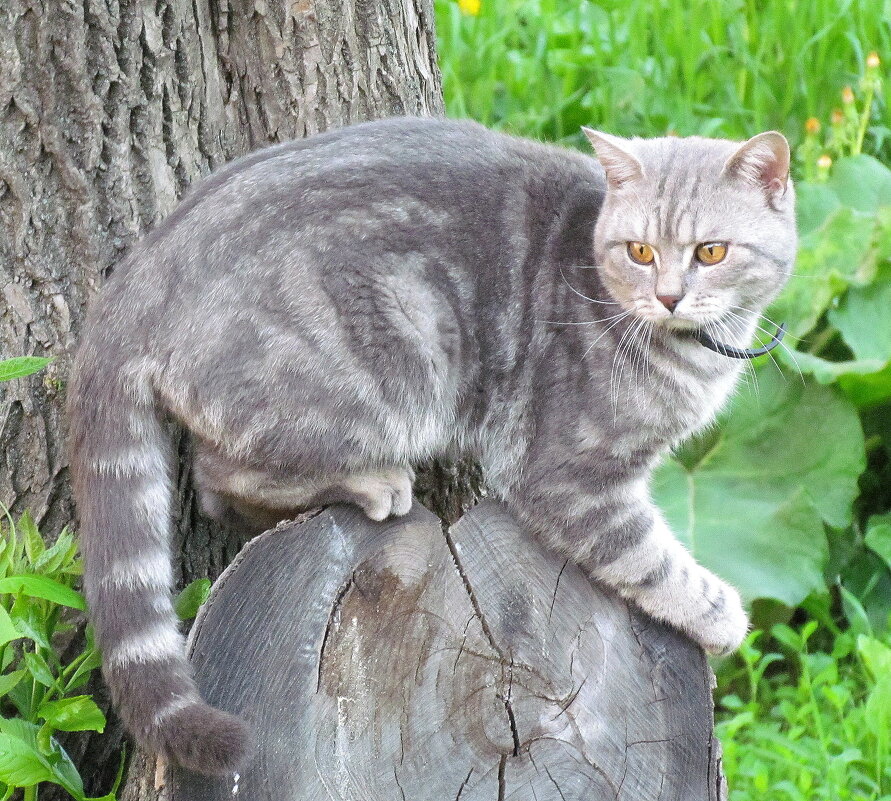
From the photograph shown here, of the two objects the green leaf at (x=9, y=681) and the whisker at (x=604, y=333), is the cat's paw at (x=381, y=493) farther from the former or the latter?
the green leaf at (x=9, y=681)

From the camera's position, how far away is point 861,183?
3.25 metres

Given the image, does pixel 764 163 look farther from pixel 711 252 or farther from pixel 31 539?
pixel 31 539

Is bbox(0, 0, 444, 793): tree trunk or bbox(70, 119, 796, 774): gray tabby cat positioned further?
bbox(0, 0, 444, 793): tree trunk

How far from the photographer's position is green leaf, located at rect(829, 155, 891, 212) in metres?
3.23

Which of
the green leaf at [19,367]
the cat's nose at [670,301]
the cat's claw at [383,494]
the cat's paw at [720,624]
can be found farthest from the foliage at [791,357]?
the green leaf at [19,367]

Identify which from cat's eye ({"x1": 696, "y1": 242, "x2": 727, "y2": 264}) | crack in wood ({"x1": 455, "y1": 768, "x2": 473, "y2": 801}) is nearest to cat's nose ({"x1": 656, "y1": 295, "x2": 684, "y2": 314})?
cat's eye ({"x1": 696, "y1": 242, "x2": 727, "y2": 264})

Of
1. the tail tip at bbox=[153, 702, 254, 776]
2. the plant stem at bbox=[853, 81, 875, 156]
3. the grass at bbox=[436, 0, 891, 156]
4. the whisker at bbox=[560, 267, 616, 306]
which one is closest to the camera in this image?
the tail tip at bbox=[153, 702, 254, 776]

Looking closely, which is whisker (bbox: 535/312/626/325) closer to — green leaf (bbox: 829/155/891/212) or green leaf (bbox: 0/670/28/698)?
green leaf (bbox: 0/670/28/698)

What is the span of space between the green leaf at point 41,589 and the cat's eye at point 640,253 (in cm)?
122

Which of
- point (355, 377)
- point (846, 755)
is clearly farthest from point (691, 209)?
point (846, 755)

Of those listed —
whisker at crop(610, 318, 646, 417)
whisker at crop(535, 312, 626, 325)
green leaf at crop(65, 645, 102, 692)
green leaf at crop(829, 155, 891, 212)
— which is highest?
whisker at crop(535, 312, 626, 325)

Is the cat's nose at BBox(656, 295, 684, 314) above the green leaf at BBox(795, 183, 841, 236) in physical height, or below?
above

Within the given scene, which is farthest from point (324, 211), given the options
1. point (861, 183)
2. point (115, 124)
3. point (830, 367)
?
point (861, 183)

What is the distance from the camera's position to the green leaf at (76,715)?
181cm
